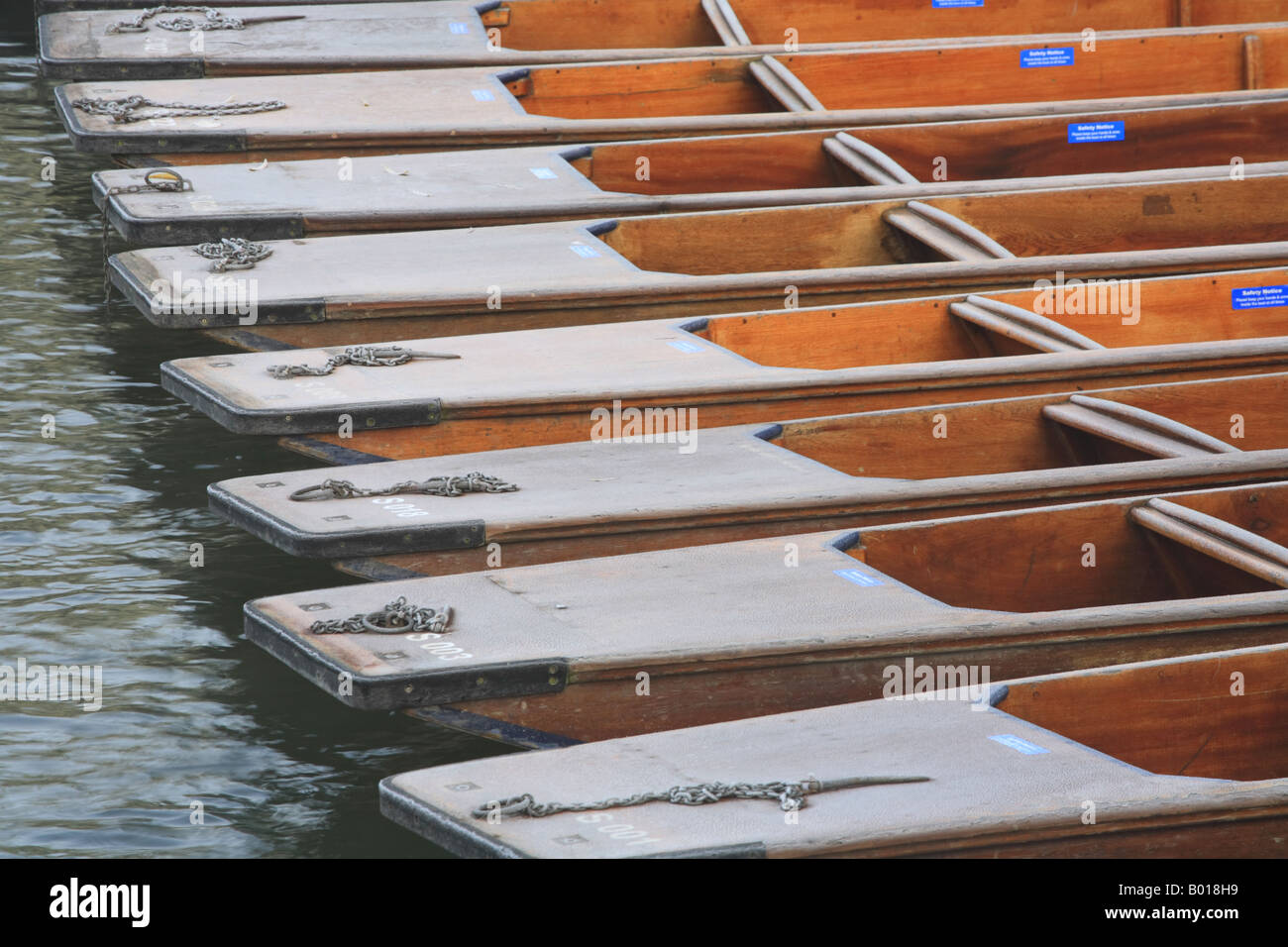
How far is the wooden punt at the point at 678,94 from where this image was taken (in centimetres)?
641

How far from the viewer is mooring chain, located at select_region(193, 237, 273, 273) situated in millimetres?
5449

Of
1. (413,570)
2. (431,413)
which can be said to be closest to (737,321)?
(431,413)

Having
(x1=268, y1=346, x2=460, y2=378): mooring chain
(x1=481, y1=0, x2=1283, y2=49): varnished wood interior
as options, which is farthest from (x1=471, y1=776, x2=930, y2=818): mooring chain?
(x1=481, y1=0, x2=1283, y2=49): varnished wood interior

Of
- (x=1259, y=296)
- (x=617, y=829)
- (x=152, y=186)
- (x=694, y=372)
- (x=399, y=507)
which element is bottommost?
(x=617, y=829)

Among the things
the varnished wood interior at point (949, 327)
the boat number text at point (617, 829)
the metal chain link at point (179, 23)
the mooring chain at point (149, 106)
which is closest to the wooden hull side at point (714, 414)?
the varnished wood interior at point (949, 327)

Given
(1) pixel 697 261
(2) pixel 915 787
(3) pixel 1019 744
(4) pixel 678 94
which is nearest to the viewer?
(2) pixel 915 787

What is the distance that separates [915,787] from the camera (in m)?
3.09

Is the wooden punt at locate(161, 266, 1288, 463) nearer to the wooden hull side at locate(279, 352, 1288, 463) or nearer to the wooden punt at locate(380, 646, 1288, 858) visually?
the wooden hull side at locate(279, 352, 1288, 463)

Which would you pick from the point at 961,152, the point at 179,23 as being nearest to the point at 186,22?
the point at 179,23

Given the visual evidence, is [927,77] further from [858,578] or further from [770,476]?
[858,578]

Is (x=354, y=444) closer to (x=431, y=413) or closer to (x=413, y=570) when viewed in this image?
(x=431, y=413)

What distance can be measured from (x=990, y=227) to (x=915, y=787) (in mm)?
3488

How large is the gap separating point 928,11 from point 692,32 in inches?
42.6
